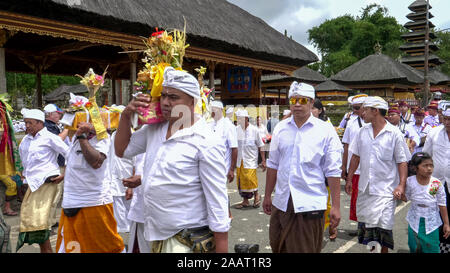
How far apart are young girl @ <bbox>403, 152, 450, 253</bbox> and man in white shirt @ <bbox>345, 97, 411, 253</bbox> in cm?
19

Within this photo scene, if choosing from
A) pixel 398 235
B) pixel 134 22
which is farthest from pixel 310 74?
pixel 398 235

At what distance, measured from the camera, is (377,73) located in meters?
28.4

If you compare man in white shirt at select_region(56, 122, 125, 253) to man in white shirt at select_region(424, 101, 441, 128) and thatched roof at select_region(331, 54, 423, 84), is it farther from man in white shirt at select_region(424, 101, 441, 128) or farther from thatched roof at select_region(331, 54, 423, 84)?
thatched roof at select_region(331, 54, 423, 84)

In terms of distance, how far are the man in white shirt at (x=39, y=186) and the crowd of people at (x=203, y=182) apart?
1 centimetres

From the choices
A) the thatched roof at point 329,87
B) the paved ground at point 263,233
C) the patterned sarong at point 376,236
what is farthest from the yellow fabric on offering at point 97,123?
the thatched roof at point 329,87

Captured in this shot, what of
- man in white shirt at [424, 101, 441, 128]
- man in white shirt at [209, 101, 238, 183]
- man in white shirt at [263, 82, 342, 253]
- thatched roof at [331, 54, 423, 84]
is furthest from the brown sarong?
thatched roof at [331, 54, 423, 84]

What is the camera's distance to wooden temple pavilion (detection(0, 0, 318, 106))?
7324mm

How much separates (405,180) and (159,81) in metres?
3.31

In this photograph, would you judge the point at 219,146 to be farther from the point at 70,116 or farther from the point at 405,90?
the point at 405,90

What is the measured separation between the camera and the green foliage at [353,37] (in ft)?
177

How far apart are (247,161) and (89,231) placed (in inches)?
171

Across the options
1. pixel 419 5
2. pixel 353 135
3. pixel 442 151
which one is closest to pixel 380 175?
pixel 442 151

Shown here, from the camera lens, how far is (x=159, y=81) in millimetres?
2436

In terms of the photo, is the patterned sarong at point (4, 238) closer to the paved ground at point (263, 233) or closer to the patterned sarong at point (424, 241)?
the paved ground at point (263, 233)
